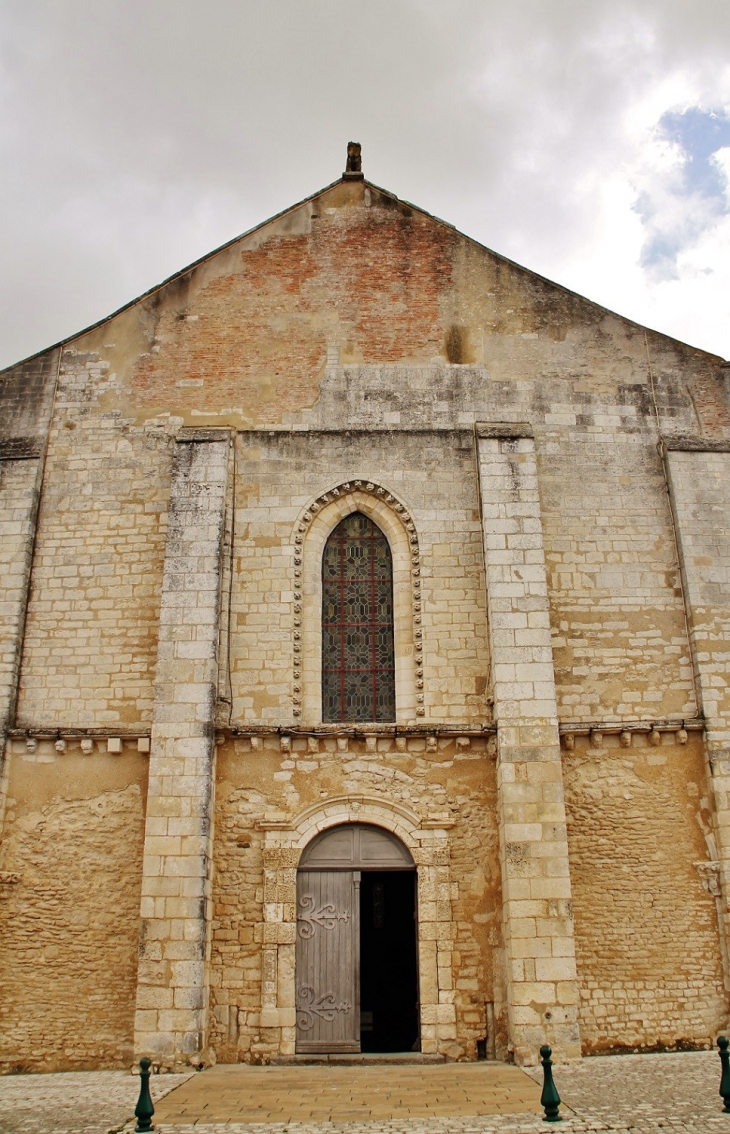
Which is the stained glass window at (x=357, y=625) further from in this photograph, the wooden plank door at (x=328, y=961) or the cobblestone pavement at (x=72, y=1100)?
the cobblestone pavement at (x=72, y=1100)

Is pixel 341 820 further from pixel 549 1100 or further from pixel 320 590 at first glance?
pixel 549 1100

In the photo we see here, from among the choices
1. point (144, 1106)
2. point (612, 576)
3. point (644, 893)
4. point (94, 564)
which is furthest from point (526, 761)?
point (94, 564)

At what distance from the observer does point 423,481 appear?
1202 centimetres

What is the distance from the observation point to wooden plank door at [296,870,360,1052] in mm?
9945

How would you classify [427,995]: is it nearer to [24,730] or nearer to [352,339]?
[24,730]

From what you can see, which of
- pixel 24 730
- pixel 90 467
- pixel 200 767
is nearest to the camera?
pixel 200 767

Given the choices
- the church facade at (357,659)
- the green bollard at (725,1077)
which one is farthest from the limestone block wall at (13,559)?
the green bollard at (725,1077)

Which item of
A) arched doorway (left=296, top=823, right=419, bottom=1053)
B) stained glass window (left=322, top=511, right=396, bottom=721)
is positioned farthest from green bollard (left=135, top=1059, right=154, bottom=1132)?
stained glass window (left=322, top=511, right=396, bottom=721)

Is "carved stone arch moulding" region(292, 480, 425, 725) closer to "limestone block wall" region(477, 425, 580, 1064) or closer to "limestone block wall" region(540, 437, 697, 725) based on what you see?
"limestone block wall" region(477, 425, 580, 1064)

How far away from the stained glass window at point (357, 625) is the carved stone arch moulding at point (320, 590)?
0.13 meters

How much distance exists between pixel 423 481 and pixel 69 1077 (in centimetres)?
772

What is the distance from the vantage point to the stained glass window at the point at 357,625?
11273 mm

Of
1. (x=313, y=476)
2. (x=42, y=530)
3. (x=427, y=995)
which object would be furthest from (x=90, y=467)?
(x=427, y=995)

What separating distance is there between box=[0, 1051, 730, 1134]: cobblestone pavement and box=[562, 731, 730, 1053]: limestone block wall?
70 cm
